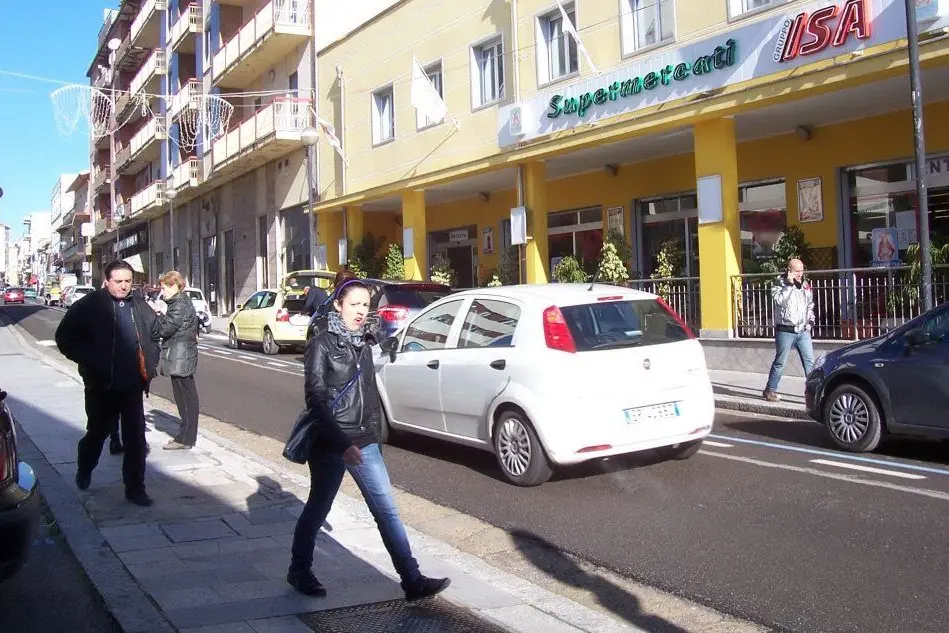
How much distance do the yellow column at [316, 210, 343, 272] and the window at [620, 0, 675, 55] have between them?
538 inches

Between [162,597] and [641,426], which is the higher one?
[641,426]

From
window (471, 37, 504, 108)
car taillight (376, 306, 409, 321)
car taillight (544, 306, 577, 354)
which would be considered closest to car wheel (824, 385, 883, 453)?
car taillight (544, 306, 577, 354)

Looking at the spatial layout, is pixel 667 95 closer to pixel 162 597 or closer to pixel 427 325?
pixel 427 325

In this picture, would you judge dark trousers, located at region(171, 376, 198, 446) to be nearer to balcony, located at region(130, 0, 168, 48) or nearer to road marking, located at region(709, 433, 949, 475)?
road marking, located at region(709, 433, 949, 475)

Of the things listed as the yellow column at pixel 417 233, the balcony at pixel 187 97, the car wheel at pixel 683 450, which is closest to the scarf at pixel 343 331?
the car wheel at pixel 683 450

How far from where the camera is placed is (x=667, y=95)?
1532 cm

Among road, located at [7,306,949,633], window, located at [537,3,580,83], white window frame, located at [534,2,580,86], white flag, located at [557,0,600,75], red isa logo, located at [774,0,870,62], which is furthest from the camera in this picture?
white window frame, located at [534,2,580,86]

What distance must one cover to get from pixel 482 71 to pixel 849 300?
10.4m

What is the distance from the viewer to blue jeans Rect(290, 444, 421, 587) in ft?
15.3

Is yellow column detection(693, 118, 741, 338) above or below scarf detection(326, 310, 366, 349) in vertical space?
above

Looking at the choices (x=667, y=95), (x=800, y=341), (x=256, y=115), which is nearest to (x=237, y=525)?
(x=800, y=341)

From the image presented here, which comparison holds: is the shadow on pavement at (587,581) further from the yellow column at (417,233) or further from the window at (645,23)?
the yellow column at (417,233)

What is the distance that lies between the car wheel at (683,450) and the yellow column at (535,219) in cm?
1073

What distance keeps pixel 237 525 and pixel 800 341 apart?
25.5 feet
